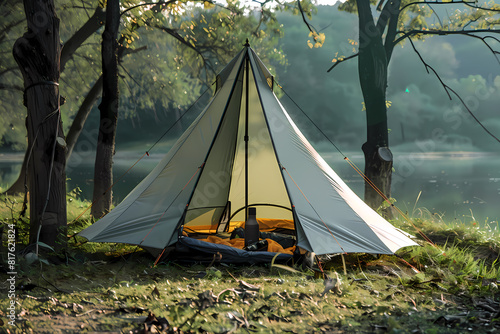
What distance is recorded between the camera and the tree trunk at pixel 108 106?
5.54 m

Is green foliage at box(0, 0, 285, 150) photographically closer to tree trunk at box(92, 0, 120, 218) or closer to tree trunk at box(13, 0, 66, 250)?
tree trunk at box(92, 0, 120, 218)

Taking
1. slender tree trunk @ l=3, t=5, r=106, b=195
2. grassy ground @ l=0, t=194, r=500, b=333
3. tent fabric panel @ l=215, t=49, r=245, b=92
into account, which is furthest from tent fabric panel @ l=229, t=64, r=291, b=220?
slender tree trunk @ l=3, t=5, r=106, b=195

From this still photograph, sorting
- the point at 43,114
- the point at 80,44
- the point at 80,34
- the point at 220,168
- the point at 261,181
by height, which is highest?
the point at 80,34

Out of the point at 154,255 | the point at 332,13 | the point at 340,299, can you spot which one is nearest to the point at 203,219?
the point at 154,255

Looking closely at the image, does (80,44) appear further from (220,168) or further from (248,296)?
(248,296)

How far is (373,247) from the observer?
12.5 ft

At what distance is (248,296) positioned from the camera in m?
2.94

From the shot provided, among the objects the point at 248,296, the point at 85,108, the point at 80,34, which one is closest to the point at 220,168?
the point at 248,296

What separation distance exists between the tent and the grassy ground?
0.78ft

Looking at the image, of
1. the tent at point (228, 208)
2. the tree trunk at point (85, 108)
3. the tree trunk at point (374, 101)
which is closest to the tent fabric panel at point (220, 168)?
the tent at point (228, 208)

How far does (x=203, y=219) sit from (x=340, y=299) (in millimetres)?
2878

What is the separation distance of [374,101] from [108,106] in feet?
13.8

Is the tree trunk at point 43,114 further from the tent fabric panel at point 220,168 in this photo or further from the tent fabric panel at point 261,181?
the tent fabric panel at point 261,181

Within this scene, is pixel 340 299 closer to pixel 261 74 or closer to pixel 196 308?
pixel 196 308
